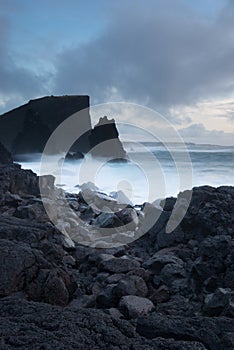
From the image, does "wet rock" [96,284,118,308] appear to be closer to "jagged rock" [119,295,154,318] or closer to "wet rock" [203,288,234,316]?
"jagged rock" [119,295,154,318]

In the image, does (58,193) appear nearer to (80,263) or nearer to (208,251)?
(80,263)

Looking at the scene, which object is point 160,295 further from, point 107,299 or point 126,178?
point 126,178

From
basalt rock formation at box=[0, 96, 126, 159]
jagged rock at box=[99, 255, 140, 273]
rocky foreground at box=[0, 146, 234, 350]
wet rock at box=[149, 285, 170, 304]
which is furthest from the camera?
basalt rock formation at box=[0, 96, 126, 159]

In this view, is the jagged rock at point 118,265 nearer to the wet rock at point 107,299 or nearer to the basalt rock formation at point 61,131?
the wet rock at point 107,299

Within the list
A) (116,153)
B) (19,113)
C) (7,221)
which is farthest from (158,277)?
(19,113)

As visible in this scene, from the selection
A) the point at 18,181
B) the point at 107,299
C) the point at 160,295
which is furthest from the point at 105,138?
the point at 107,299

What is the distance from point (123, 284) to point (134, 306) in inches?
20.2

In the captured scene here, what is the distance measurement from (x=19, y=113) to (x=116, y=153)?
17.3m

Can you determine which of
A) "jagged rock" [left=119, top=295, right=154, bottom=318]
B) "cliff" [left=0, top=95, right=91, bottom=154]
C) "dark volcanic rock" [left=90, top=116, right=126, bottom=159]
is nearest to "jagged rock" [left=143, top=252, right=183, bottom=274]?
"jagged rock" [left=119, top=295, right=154, bottom=318]

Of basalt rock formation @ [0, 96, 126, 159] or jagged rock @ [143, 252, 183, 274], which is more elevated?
basalt rock formation @ [0, 96, 126, 159]

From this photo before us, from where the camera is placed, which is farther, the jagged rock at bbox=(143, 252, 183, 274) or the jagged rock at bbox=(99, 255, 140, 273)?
the jagged rock at bbox=(143, 252, 183, 274)

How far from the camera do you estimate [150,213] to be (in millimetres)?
7336

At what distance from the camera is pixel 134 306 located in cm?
346

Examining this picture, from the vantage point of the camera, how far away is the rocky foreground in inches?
93.6
